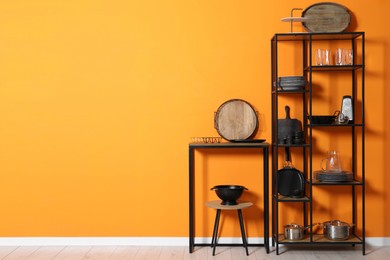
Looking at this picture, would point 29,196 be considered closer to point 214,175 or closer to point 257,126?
point 214,175

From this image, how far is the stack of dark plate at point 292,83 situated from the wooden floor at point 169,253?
1277mm

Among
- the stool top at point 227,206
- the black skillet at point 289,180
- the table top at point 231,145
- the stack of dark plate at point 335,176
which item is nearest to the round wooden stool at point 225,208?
the stool top at point 227,206

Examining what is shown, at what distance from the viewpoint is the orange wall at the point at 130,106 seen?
4.95m

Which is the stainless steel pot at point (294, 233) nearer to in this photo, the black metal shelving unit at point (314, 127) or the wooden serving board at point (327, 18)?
the black metal shelving unit at point (314, 127)

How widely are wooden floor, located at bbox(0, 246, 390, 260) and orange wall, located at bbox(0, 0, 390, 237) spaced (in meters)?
0.16

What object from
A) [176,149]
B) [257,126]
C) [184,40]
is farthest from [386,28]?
[176,149]

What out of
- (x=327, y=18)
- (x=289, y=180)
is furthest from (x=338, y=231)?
(x=327, y=18)

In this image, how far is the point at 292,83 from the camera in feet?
15.4

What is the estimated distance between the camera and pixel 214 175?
16.4ft

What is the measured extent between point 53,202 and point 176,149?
1.11 meters

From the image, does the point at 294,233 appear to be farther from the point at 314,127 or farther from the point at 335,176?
the point at 314,127

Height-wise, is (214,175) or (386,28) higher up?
(386,28)

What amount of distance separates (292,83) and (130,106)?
1327 mm

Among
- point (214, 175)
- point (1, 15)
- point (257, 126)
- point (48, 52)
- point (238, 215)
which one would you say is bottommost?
point (238, 215)
